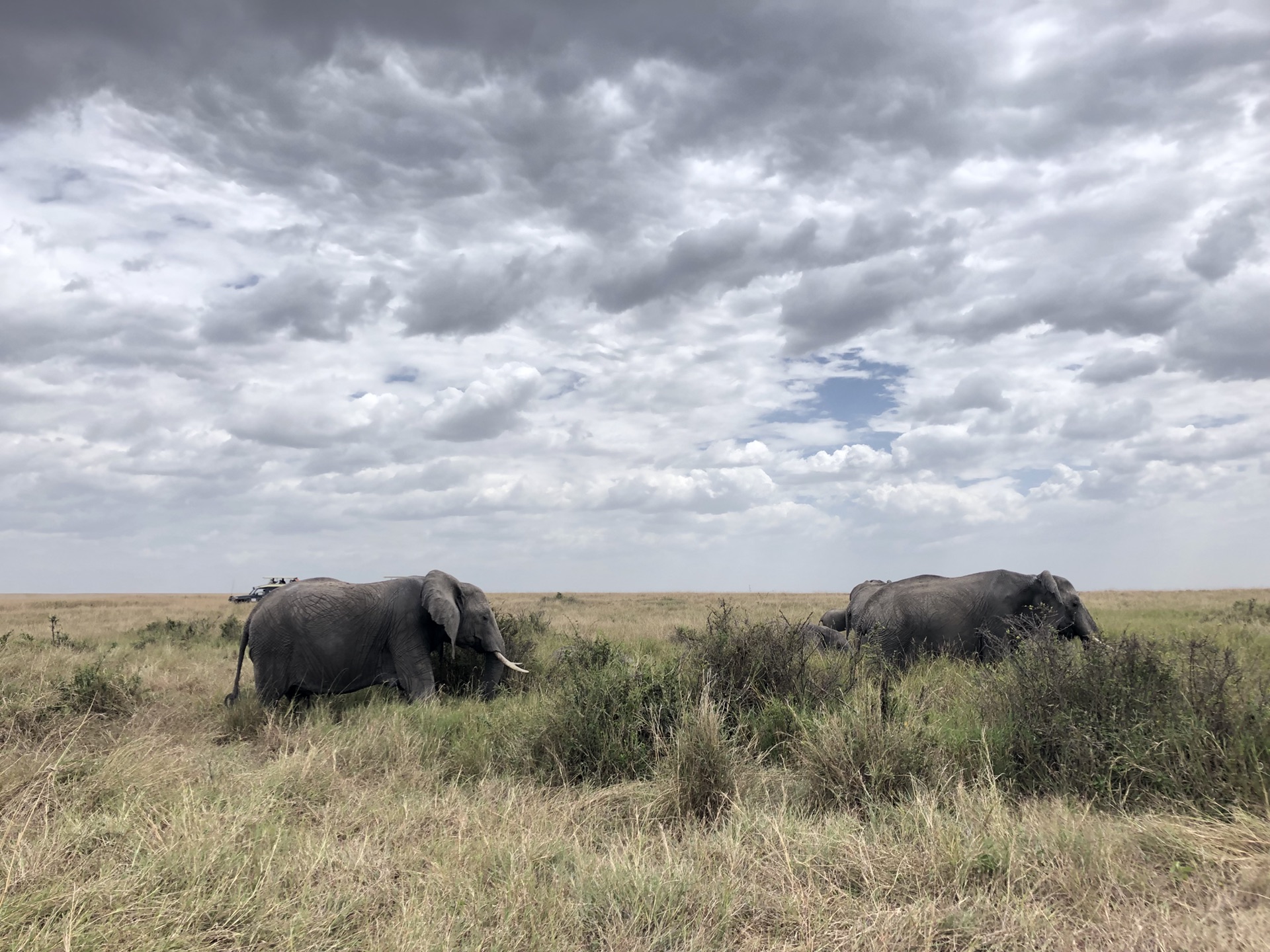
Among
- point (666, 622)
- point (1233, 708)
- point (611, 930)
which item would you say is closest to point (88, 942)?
point (611, 930)

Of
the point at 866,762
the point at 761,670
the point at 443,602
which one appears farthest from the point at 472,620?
the point at 866,762

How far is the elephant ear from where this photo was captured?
11.1 metres

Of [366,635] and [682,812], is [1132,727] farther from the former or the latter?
[366,635]

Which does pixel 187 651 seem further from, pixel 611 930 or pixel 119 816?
pixel 611 930

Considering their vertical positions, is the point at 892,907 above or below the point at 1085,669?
below

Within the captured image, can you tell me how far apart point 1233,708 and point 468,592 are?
9.32 m

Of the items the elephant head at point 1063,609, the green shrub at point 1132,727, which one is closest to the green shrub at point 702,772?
the green shrub at point 1132,727

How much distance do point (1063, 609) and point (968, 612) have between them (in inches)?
59.9

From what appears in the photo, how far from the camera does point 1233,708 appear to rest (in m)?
5.98

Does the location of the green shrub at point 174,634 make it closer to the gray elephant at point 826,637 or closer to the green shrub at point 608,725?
the gray elephant at point 826,637

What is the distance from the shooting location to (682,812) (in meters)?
5.62

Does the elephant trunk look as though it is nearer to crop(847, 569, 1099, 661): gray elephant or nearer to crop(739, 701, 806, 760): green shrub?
crop(739, 701, 806, 760): green shrub

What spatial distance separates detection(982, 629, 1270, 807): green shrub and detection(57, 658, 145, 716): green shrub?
29.4ft

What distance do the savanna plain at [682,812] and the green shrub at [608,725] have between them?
0.03 m
